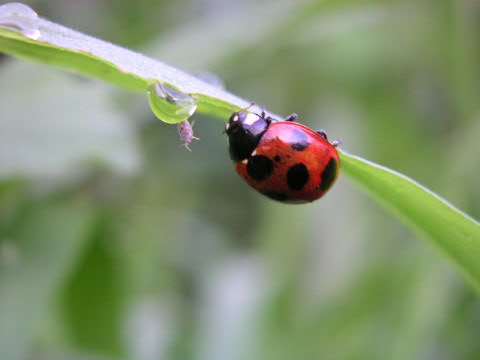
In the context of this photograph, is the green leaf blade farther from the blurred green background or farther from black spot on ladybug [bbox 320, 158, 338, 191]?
the blurred green background

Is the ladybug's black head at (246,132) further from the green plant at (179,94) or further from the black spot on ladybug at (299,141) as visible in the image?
the green plant at (179,94)

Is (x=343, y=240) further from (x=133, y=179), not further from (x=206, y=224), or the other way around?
(x=133, y=179)

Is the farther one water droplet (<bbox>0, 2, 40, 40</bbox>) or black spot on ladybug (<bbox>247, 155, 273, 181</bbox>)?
black spot on ladybug (<bbox>247, 155, 273, 181</bbox>)

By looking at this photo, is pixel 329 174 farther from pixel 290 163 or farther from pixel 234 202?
pixel 234 202

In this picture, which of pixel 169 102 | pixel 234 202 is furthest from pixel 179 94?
pixel 234 202

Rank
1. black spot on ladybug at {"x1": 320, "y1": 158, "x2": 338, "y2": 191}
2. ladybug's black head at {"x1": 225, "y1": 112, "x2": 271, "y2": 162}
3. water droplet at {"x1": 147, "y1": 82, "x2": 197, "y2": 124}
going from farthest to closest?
ladybug's black head at {"x1": 225, "y1": 112, "x2": 271, "y2": 162} → black spot on ladybug at {"x1": 320, "y1": 158, "x2": 338, "y2": 191} → water droplet at {"x1": 147, "y1": 82, "x2": 197, "y2": 124}

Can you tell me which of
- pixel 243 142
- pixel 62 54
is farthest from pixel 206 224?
pixel 62 54

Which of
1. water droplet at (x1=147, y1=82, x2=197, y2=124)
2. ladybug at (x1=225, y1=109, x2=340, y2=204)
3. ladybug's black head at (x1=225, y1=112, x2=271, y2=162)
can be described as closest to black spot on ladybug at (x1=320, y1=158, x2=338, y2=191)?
ladybug at (x1=225, y1=109, x2=340, y2=204)

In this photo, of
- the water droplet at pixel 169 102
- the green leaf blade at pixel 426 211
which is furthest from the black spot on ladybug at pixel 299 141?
the water droplet at pixel 169 102
